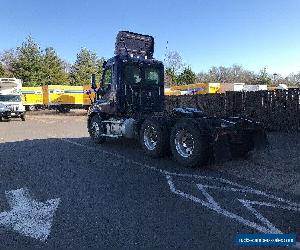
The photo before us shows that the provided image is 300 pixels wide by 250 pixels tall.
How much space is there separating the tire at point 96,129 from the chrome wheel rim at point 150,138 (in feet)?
9.08

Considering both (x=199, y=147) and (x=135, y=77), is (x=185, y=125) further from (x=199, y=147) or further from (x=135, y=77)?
(x=135, y=77)

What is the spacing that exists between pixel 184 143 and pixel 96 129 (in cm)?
481

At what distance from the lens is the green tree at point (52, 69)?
206 ft

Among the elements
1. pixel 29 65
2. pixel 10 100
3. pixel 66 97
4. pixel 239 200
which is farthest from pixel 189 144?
pixel 29 65

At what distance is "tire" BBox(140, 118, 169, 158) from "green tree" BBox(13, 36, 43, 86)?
52996 millimetres

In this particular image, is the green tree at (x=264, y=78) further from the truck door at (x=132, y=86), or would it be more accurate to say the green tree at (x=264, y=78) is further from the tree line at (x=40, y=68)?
the truck door at (x=132, y=86)

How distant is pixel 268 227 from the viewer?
429 centimetres

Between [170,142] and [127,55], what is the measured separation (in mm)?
3861

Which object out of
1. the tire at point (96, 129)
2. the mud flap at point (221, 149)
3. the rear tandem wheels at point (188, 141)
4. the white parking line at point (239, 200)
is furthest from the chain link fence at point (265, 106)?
the white parking line at point (239, 200)

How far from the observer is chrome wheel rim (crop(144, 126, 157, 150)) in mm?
9180

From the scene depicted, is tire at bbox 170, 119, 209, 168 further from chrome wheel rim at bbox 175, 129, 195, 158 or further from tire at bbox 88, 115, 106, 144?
tire at bbox 88, 115, 106, 144

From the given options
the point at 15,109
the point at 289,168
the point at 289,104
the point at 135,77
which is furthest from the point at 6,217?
the point at 15,109

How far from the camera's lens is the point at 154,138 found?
9.24m

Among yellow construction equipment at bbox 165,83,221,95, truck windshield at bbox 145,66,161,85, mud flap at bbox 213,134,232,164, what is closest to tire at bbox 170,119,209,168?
mud flap at bbox 213,134,232,164
